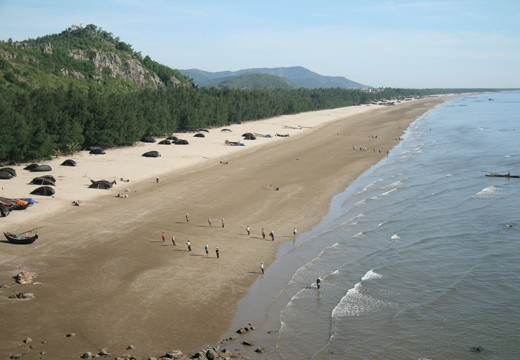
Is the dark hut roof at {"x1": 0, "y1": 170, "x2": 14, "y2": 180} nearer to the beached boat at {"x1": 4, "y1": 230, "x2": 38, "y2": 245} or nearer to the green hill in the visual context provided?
the beached boat at {"x1": 4, "y1": 230, "x2": 38, "y2": 245}

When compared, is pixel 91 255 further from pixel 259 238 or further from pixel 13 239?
→ pixel 259 238

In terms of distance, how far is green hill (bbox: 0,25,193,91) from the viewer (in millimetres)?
111312

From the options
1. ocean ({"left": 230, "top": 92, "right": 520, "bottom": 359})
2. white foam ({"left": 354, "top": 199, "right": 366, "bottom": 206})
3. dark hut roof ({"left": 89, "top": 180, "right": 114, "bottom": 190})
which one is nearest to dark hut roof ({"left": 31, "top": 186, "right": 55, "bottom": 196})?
dark hut roof ({"left": 89, "top": 180, "right": 114, "bottom": 190})

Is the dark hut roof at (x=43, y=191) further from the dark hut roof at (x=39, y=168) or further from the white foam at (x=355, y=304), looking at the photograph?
the white foam at (x=355, y=304)

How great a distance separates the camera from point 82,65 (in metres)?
137

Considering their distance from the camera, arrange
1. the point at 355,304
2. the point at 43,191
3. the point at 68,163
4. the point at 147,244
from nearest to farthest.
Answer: the point at 355,304
the point at 147,244
the point at 43,191
the point at 68,163

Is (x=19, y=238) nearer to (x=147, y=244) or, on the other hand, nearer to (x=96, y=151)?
(x=147, y=244)

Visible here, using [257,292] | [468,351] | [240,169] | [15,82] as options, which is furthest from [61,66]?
[468,351]

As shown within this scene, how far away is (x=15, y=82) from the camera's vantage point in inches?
4082

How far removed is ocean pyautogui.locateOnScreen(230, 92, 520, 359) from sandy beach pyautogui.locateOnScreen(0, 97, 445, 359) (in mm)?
2275

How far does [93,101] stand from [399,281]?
5856 cm

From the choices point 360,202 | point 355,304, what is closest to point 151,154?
point 360,202

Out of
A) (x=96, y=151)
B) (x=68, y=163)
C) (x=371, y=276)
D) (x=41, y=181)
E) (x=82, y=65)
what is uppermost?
(x=82, y=65)

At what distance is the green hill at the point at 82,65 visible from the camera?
111 m
